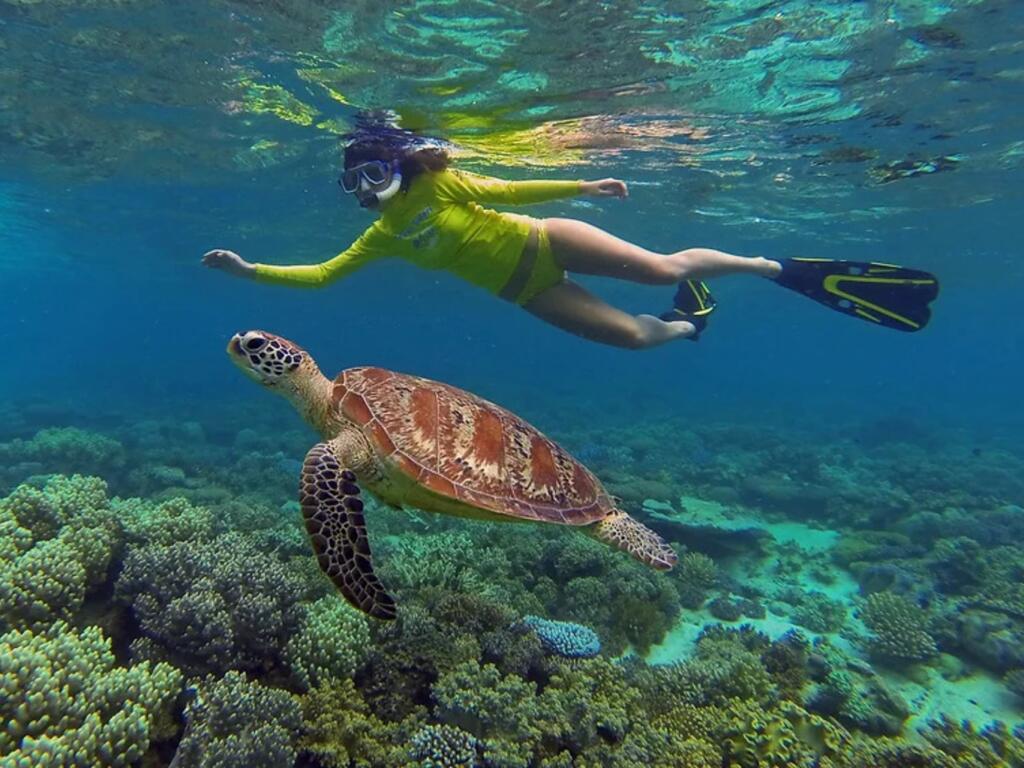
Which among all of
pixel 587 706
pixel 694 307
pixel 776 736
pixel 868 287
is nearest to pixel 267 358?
pixel 587 706

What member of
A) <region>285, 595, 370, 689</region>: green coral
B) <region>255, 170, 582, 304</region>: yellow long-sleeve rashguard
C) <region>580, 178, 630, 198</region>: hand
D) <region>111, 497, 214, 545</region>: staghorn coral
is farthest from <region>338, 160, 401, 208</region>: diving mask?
<region>285, 595, 370, 689</region>: green coral

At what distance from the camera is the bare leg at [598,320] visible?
690 centimetres

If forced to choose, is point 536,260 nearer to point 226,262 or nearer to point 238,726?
point 226,262

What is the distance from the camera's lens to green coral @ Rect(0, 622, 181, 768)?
2898 mm

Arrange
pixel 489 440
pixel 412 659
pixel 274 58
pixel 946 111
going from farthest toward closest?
pixel 946 111, pixel 274 58, pixel 489 440, pixel 412 659

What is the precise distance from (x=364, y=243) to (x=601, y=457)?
11244 mm

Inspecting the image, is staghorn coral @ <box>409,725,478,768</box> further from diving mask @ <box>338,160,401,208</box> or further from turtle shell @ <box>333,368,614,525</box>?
diving mask @ <box>338,160,401,208</box>

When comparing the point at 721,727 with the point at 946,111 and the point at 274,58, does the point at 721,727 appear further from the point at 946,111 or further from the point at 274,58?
the point at 946,111

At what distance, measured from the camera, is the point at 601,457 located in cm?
1644

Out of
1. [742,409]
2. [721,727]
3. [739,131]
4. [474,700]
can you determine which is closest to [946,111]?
[739,131]

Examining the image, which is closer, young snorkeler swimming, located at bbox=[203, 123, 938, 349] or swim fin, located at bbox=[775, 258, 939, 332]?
young snorkeler swimming, located at bbox=[203, 123, 938, 349]

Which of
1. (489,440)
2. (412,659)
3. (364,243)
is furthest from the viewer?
(364,243)

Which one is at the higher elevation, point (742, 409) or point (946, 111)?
point (946, 111)

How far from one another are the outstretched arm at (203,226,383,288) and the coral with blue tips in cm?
432
